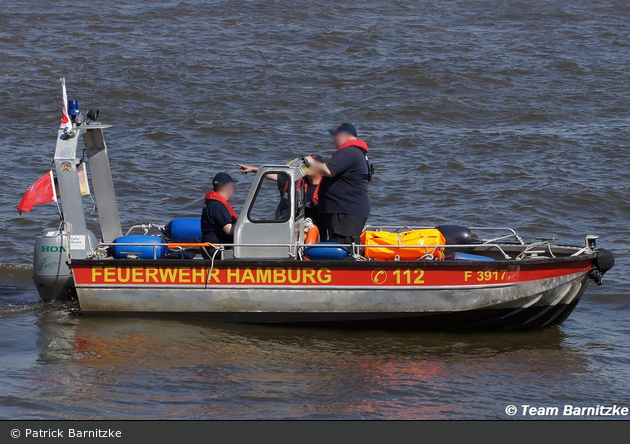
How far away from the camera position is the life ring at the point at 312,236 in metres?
8.42

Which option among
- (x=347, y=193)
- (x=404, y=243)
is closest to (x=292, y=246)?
(x=347, y=193)

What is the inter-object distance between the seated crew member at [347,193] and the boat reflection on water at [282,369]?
1042 millimetres

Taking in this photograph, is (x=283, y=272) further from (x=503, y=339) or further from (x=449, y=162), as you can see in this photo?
(x=449, y=162)

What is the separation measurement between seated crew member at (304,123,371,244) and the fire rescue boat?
0.64ft

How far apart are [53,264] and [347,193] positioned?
3.15 meters

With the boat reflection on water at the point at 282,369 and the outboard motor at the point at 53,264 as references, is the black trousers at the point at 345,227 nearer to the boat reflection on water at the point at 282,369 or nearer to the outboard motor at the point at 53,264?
the boat reflection on water at the point at 282,369

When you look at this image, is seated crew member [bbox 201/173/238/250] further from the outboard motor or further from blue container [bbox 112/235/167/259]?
the outboard motor

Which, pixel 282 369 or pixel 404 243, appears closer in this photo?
pixel 282 369

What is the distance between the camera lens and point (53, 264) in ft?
27.8

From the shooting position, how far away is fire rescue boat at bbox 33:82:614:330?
7.89 meters

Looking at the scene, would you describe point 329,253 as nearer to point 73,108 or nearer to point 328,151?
point 73,108

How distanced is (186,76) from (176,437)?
14.4 meters

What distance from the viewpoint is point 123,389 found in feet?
21.9

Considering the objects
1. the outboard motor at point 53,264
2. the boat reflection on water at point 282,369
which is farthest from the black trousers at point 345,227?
the outboard motor at point 53,264
